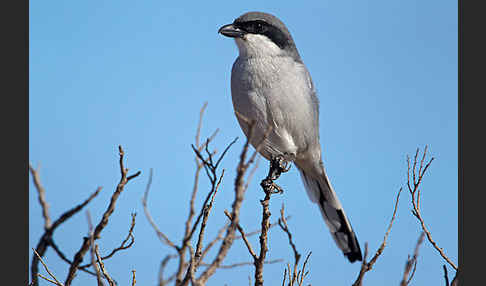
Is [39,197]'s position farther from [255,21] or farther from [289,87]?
[255,21]

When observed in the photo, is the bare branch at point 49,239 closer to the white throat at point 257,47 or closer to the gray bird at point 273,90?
the gray bird at point 273,90

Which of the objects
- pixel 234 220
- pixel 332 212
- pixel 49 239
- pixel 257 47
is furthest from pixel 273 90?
pixel 49 239

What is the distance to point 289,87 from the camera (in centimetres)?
268

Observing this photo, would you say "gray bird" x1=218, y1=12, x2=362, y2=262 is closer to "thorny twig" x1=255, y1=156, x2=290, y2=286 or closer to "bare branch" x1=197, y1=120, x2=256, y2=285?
"thorny twig" x1=255, y1=156, x2=290, y2=286

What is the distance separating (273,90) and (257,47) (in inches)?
14.0

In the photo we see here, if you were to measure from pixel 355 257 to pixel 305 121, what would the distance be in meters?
1.17

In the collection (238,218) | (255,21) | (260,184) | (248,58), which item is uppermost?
(255,21)

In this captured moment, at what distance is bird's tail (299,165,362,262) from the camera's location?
324 centimetres

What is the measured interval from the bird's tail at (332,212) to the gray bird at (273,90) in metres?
0.31

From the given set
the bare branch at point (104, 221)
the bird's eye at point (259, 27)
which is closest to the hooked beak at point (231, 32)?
the bird's eye at point (259, 27)

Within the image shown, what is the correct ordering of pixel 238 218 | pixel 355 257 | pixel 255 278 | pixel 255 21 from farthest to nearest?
pixel 355 257 → pixel 255 21 → pixel 255 278 → pixel 238 218

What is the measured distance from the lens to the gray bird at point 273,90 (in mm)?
2660

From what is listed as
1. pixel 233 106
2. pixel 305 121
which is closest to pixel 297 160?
pixel 305 121

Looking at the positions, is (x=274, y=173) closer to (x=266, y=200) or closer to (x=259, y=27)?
(x=266, y=200)
